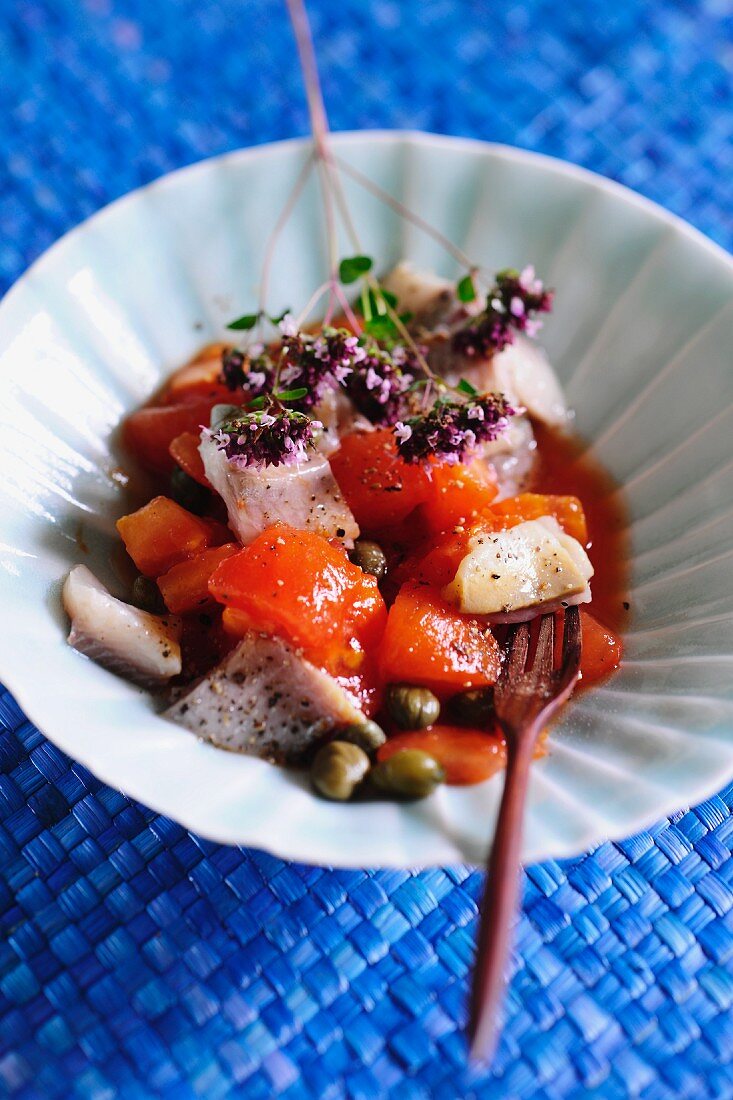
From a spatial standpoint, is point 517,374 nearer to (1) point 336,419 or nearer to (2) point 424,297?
(2) point 424,297

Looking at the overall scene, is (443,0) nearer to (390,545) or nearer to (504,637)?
(390,545)

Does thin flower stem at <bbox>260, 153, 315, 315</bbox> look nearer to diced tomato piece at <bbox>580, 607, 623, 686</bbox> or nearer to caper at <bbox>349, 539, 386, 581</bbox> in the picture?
caper at <bbox>349, 539, 386, 581</bbox>

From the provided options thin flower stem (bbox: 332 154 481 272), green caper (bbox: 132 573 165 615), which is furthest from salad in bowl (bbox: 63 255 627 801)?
thin flower stem (bbox: 332 154 481 272)

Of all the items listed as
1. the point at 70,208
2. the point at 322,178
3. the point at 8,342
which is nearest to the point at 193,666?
the point at 8,342

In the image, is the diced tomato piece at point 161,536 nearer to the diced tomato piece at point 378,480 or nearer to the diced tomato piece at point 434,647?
the diced tomato piece at point 378,480

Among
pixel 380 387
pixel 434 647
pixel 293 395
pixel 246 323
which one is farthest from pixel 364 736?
pixel 246 323

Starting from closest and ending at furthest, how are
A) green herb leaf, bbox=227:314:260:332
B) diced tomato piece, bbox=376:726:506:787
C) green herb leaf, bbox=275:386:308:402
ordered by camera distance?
diced tomato piece, bbox=376:726:506:787 → green herb leaf, bbox=275:386:308:402 → green herb leaf, bbox=227:314:260:332
